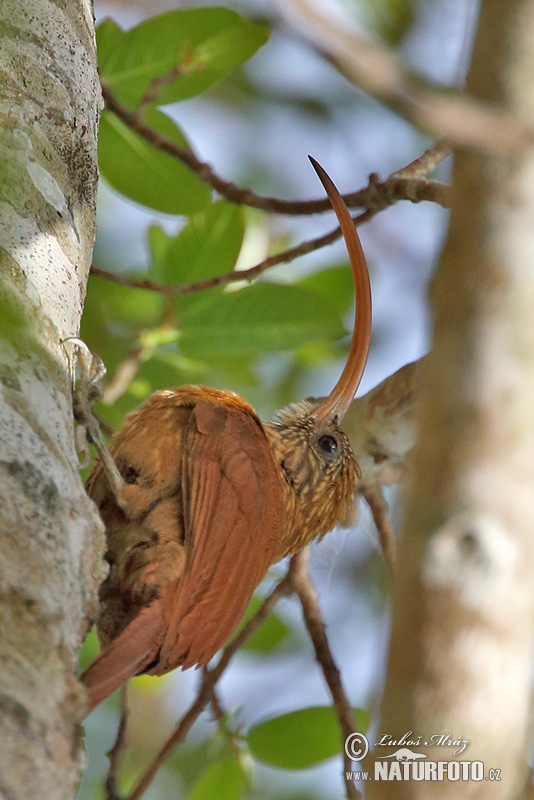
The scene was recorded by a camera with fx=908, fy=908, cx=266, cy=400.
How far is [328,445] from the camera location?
2924 mm

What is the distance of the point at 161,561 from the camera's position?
212cm

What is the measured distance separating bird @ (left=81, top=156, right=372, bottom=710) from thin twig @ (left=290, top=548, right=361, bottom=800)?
180mm

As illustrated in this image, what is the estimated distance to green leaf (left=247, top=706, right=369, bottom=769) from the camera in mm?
3014

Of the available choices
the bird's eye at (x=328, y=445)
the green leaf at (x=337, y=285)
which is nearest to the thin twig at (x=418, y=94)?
the bird's eye at (x=328, y=445)

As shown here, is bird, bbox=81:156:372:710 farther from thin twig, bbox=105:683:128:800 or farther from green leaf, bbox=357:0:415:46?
thin twig, bbox=105:683:128:800

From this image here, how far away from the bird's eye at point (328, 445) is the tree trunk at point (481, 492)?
1940 mm

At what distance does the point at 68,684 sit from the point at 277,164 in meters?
4.03

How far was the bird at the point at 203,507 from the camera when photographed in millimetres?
2014

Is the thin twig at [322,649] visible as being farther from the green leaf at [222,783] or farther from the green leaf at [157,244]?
the green leaf at [157,244]

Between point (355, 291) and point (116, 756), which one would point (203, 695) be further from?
point (355, 291)

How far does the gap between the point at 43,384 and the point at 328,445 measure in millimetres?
1545

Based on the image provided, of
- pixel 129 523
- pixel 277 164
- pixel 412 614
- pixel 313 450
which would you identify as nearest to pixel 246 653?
pixel 313 450

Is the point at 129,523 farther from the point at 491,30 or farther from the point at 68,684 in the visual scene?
the point at 491,30

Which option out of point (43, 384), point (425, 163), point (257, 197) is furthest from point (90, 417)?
point (425, 163)
